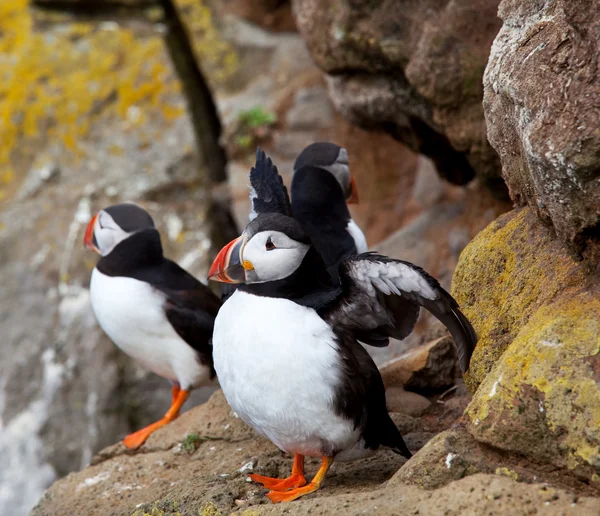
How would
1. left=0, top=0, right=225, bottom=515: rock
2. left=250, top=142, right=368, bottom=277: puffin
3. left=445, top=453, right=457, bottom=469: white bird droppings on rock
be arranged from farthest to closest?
left=0, top=0, right=225, bottom=515: rock < left=250, top=142, right=368, bottom=277: puffin < left=445, top=453, right=457, bottom=469: white bird droppings on rock

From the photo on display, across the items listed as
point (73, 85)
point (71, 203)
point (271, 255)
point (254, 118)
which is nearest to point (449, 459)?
point (271, 255)

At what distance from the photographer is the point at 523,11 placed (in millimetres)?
3037

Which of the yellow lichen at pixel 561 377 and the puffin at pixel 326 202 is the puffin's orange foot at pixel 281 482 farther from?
the puffin at pixel 326 202

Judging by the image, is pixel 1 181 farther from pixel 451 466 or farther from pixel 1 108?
pixel 451 466

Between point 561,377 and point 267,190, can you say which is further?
point 267,190

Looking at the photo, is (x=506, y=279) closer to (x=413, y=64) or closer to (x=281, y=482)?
(x=281, y=482)

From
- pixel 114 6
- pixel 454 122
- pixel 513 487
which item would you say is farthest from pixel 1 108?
pixel 513 487

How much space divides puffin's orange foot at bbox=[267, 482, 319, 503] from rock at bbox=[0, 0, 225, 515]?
327 centimetres

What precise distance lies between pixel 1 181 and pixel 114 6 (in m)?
2.01

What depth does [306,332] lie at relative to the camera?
3.11 meters

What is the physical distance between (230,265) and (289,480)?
908 mm

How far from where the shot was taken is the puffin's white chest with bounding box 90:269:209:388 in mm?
4691

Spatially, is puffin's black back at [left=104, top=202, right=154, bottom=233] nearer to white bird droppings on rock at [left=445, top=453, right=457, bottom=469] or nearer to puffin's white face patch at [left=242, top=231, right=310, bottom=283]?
puffin's white face patch at [left=242, top=231, right=310, bottom=283]

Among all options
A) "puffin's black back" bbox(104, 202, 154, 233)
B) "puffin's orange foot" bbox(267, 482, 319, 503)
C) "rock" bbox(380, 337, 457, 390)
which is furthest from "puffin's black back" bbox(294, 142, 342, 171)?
"puffin's orange foot" bbox(267, 482, 319, 503)
